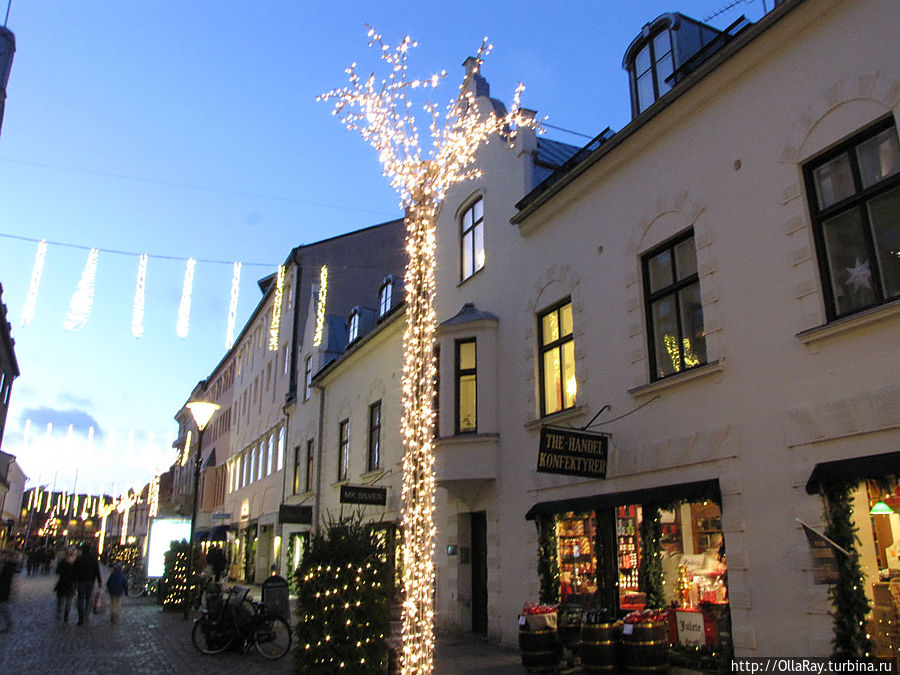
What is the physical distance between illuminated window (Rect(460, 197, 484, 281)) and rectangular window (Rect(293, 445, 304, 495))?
1276cm

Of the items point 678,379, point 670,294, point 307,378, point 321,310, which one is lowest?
point 678,379

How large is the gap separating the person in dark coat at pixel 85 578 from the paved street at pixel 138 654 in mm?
353

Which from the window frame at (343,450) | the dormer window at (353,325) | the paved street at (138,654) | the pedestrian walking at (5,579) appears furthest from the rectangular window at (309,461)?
the pedestrian walking at (5,579)

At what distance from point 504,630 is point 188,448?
4601 cm

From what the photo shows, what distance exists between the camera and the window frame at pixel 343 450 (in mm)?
21673

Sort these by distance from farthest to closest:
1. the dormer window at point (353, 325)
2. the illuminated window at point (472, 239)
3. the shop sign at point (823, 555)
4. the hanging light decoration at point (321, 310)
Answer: the hanging light decoration at point (321, 310) < the dormer window at point (353, 325) < the illuminated window at point (472, 239) < the shop sign at point (823, 555)

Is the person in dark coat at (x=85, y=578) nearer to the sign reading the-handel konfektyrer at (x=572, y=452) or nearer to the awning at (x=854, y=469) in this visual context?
the sign reading the-handel konfektyrer at (x=572, y=452)

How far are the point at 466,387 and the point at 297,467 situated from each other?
1482 centimetres

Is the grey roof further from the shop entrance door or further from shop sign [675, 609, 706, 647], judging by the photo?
shop sign [675, 609, 706, 647]

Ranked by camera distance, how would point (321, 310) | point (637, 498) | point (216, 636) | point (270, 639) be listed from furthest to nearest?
point (321, 310)
point (270, 639)
point (216, 636)
point (637, 498)

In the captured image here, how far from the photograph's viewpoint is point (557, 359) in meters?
12.6

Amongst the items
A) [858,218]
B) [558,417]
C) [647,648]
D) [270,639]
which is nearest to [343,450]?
[270,639]

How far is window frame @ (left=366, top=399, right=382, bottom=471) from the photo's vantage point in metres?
19.4

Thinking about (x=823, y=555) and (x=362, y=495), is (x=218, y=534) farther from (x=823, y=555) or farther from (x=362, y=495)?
(x=823, y=555)
